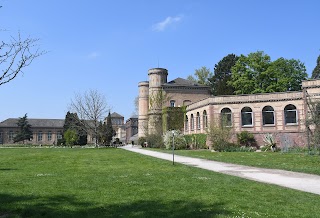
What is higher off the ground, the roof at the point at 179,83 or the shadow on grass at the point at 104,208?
the roof at the point at 179,83

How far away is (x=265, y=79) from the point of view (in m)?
53.3

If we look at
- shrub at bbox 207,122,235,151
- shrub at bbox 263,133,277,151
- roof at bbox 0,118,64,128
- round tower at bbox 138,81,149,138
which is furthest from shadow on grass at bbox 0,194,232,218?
roof at bbox 0,118,64,128

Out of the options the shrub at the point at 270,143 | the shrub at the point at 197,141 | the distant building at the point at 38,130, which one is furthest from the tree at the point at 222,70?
the distant building at the point at 38,130

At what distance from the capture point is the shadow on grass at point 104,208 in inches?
266

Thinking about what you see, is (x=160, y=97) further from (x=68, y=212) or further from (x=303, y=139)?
(x=68, y=212)

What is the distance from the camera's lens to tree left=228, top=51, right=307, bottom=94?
52.4 metres

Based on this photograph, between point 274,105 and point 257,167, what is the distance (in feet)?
76.6

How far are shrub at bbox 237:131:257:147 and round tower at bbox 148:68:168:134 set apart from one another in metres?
16.6

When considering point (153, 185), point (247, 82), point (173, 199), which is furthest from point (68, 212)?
point (247, 82)

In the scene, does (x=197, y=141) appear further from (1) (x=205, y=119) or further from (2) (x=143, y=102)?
(2) (x=143, y=102)

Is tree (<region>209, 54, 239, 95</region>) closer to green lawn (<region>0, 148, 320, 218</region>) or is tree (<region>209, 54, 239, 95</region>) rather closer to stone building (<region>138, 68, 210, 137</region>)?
stone building (<region>138, 68, 210, 137</region>)

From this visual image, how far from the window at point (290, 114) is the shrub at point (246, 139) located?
449 centimetres

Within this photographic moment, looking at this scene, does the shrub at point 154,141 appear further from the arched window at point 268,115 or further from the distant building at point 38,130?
the distant building at point 38,130

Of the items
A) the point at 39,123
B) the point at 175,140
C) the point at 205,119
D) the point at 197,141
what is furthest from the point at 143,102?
the point at 39,123
